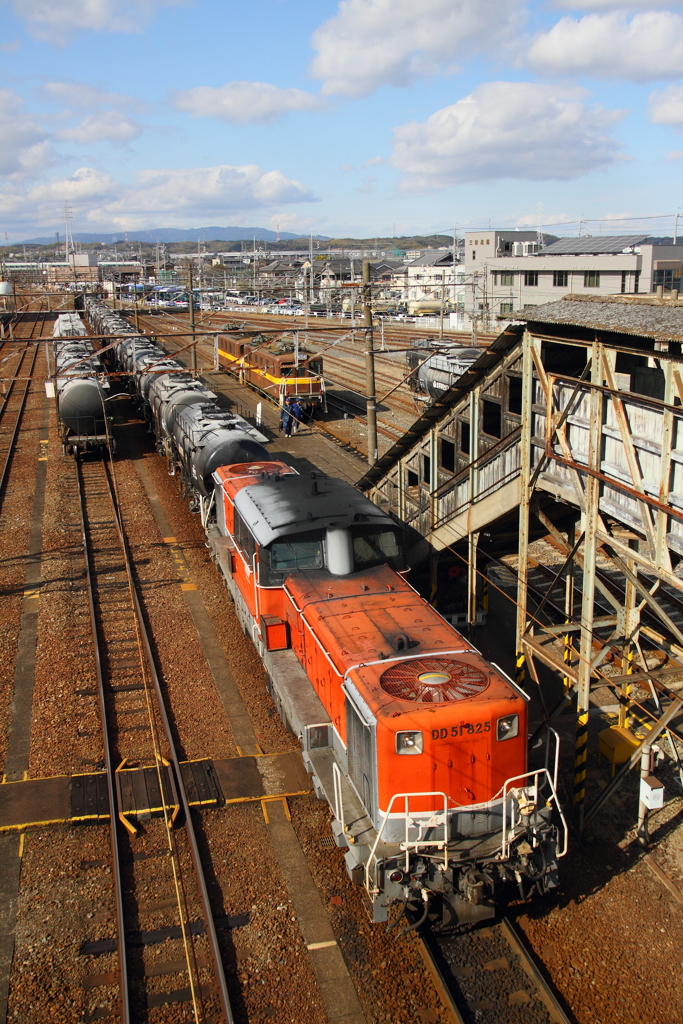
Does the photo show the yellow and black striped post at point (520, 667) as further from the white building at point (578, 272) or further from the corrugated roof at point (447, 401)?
the white building at point (578, 272)

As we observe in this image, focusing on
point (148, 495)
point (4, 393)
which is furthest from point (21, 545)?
point (4, 393)

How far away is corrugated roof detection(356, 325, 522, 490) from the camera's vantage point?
1315 centimetres

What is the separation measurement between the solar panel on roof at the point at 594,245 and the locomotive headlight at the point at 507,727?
205ft

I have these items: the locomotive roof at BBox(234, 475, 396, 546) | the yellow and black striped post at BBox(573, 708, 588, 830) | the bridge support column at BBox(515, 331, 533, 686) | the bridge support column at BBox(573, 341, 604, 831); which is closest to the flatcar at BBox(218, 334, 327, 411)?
the locomotive roof at BBox(234, 475, 396, 546)

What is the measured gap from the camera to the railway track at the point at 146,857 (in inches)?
341

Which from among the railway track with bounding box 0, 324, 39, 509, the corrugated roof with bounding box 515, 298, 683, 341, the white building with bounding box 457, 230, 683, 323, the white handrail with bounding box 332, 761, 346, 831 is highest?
the white building with bounding box 457, 230, 683, 323

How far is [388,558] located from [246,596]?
348 centimetres

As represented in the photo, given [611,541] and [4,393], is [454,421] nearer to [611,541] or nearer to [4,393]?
[611,541]

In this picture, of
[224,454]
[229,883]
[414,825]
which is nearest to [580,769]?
[414,825]

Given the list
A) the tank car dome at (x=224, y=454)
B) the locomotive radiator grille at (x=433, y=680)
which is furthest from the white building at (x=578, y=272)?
the locomotive radiator grille at (x=433, y=680)

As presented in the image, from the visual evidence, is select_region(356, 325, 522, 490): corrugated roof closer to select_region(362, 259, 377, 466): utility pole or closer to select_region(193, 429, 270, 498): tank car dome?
select_region(362, 259, 377, 466): utility pole

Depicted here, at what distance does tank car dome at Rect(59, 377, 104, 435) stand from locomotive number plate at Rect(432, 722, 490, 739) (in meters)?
26.6

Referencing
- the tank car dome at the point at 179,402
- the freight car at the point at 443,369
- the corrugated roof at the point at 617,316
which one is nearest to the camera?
the corrugated roof at the point at 617,316

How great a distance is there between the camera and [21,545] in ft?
75.9
